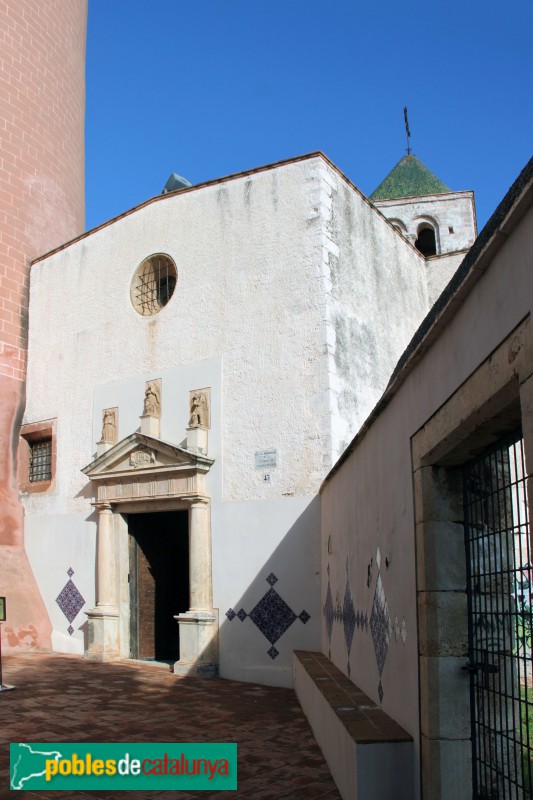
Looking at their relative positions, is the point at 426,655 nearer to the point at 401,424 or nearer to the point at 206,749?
the point at 401,424

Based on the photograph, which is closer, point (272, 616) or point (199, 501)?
point (272, 616)

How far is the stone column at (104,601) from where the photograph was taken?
33.9 feet

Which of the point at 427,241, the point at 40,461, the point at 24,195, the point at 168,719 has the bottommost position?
the point at 168,719

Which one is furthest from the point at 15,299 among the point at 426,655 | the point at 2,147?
the point at 426,655

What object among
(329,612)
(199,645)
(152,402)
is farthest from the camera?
(152,402)

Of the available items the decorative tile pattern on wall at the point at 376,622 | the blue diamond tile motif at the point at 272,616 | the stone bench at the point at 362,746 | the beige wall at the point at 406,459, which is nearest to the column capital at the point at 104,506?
the blue diamond tile motif at the point at 272,616

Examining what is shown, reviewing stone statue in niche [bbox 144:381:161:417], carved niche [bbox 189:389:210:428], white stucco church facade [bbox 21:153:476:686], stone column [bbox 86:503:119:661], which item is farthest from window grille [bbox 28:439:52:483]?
carved niche [bbox 189:389:210:428]

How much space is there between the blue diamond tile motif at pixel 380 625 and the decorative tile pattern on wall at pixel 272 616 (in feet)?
12.1

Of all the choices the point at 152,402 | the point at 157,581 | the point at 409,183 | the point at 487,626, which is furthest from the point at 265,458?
the point at 409,183

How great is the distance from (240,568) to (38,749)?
161 inches

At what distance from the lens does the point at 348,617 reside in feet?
20.2

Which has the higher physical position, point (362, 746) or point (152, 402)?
point (152, 402)

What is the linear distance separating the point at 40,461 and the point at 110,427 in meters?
2.00

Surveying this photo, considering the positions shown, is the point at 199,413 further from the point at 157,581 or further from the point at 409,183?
the point at 409,183
